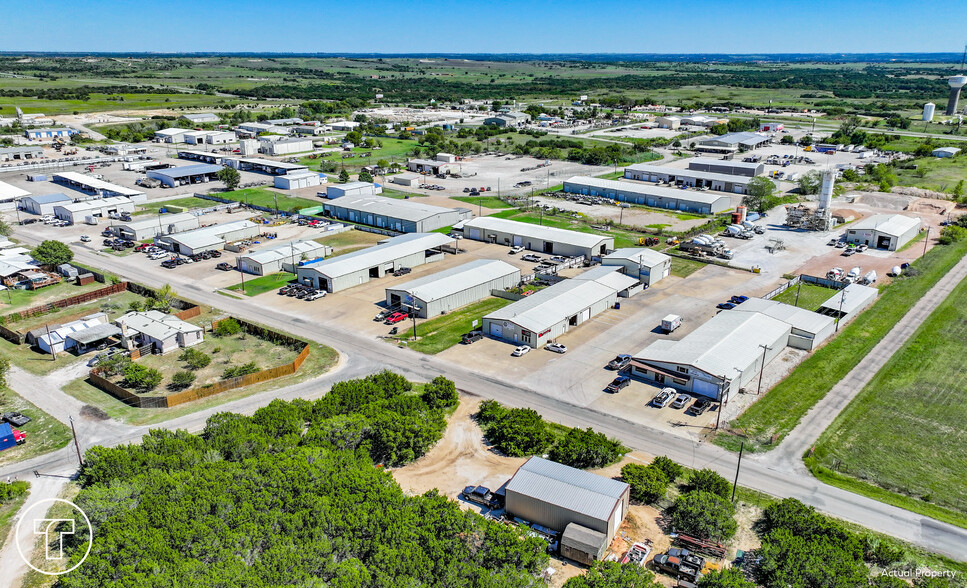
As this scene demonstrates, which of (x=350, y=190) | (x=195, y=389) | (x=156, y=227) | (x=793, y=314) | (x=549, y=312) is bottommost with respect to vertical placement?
(x=195, y=389)

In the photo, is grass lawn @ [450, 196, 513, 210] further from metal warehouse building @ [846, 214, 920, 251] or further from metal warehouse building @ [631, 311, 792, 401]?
metal warehouse building @ [631, 311, 792, 401]

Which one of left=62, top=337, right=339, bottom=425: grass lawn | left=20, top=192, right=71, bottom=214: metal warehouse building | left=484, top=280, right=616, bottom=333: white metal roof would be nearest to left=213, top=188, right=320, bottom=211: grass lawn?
left=20, top=192, right=71, bottom=214: metal warehouse building

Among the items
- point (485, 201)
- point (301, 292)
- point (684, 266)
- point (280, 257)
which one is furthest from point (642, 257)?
point (485, 201)

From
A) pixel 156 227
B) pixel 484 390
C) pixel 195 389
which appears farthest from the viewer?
pixel 156 227

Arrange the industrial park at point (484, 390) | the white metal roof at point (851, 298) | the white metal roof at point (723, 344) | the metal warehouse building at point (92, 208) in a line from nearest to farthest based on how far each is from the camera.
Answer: the industrial park at point (484, 390) < the white metal roof at point (723, 344) < the white metal roof at point (851, 298) < the metal warehouse building at point (92, 208)

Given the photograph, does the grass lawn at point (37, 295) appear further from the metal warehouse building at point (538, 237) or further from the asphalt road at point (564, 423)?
the metal warehouse building at point (538, 237)
